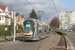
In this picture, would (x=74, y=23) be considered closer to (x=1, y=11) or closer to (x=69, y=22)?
(x=69, y=22)

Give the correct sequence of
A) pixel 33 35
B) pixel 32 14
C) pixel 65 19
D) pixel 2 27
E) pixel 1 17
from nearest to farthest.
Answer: pixel 33 35 → pixel 2 27 → pixel 1 17 → pixel 32 14 → pixel 65 19

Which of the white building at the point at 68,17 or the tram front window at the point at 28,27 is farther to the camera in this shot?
the white building at the point at 68,17

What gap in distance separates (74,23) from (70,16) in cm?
1070

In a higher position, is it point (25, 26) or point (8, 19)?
point (8, 19)

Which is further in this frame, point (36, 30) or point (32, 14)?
point (32, 14)

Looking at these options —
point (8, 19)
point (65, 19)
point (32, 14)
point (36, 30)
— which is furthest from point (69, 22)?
point (36, 30)

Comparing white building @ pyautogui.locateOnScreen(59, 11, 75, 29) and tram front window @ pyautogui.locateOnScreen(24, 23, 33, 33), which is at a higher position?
white building @ pyautogui.locateOnScreen(59, 11, 75, 29)

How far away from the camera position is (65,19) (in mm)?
127625

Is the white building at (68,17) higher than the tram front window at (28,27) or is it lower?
higher

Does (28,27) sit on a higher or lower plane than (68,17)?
lower

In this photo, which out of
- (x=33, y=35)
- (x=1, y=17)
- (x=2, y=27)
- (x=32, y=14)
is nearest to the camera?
(x=33, y=35)

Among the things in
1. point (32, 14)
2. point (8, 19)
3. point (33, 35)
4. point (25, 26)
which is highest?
point (32, 14)

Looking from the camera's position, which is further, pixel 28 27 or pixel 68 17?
pixel 68 17

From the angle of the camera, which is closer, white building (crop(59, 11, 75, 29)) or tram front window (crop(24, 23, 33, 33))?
tram front window (crop(24, 23, 33, 33))
